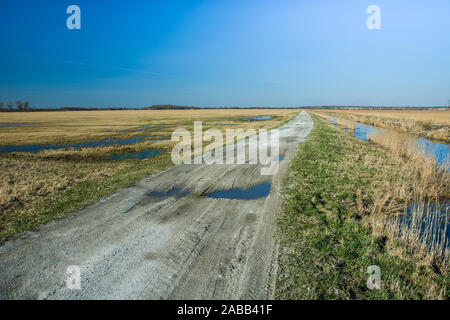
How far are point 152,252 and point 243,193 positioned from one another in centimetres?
397

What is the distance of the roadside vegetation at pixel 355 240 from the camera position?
3.57 metres

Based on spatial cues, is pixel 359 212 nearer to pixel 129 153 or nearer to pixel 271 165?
pixel 271 165

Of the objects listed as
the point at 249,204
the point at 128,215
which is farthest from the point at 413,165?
the point at 128,215

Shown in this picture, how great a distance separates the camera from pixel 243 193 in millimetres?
7758

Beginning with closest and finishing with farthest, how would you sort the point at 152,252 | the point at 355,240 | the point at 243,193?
the point at 152,252, the point at 355,240, the point at 243,193

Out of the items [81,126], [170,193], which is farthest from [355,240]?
[81,126]

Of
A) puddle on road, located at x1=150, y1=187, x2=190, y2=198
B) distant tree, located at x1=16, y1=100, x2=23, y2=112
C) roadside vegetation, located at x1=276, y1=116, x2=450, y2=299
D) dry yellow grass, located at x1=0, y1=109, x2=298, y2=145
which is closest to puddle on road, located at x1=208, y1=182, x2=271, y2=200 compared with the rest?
roadside vegetation, located at x1=276, y1=116, x2=450, y2=299

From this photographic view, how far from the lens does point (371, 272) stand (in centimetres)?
390

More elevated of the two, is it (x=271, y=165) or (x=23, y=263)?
(x=271, y=165)

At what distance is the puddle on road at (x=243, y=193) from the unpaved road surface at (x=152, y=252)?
0.28 metres

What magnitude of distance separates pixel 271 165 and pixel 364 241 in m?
6.64

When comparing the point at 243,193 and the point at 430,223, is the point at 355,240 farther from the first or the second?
the point at 243,193

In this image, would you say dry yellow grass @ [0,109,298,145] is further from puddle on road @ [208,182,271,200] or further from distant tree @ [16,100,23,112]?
distant tree @ [16,100,23,112]

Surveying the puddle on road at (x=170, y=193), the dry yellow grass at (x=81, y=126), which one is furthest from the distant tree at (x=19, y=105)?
the puddle on road at (x=170, y=193)
